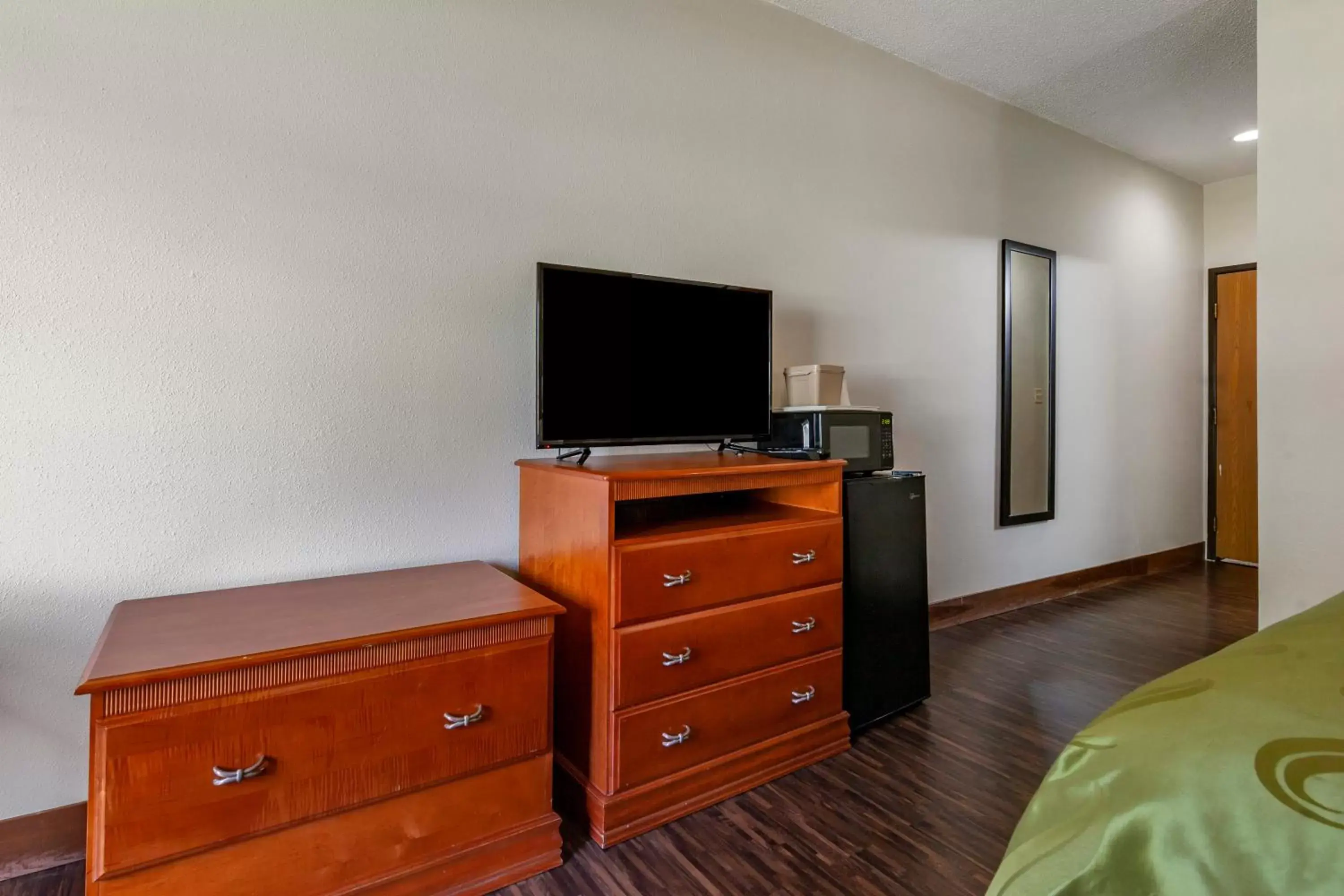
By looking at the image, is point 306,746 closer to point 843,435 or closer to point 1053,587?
point 843,435

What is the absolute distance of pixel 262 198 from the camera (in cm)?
178

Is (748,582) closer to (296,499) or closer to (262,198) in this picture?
(296,499)

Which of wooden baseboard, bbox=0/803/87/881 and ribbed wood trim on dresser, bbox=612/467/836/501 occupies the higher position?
ribbed wood trim on dresser, bbox=612/467/836/501

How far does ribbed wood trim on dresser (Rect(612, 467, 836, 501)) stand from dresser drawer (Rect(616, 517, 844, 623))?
0.41 ft

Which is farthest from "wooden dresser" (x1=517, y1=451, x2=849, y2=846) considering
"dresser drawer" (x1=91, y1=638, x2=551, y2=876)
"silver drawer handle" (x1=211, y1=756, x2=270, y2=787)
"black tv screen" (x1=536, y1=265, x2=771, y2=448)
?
"silver drawer handle" (x1=211, y1=756, x2=270, y2=787)

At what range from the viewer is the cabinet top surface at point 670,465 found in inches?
68.1

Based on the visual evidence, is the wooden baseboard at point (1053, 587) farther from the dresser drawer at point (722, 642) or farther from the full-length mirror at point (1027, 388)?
the dresser drawer at point (722, 642)

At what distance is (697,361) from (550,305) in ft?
1.69

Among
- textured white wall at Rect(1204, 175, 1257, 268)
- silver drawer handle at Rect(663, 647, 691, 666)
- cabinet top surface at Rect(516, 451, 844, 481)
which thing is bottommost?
silver drawer handle at Rect(663, 647, 691, 666)

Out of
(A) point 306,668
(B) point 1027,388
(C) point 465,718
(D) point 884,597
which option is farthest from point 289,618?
(B) point 1027,388

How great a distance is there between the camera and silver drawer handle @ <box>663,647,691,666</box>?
177 cm

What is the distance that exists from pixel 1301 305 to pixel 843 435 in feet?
4.93

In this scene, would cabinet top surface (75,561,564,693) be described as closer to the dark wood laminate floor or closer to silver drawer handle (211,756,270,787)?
silver drawer handle (211,756,270,787)

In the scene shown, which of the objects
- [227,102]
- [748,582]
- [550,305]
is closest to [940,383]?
[748,582]
